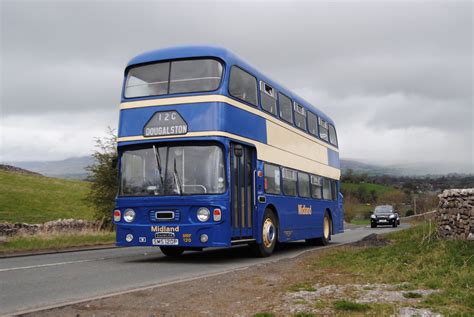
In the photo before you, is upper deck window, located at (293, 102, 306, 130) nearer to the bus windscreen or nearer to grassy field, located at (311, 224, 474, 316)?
grassy field, located at (311, 224, 474, 316)

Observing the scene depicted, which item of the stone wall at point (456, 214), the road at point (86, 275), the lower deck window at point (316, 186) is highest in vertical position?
the lower deck window at point (316, 186)

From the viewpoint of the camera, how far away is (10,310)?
23.4 feet

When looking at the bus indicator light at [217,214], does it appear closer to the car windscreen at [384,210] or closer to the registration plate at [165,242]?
the registration plate at [165,242]

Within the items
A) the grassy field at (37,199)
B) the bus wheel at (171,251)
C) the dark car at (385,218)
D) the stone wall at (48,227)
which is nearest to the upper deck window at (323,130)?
the bus wheel at (171,251)

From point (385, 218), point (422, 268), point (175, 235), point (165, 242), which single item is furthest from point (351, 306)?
point (385, 218)

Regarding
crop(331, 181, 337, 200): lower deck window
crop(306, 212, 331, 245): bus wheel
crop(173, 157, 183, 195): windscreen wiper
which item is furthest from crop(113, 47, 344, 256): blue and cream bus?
crop(331, 181, 337, 200): lower deck window

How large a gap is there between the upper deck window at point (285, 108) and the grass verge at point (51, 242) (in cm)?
832

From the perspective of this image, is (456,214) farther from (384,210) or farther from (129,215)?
(384,210)

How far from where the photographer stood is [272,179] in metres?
15.0

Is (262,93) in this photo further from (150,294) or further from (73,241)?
(73,241)

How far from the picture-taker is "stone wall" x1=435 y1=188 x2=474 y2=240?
13617mm

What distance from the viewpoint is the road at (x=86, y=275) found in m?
8.15

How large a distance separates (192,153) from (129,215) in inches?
79.9

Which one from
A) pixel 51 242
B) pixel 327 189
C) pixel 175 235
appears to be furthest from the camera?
pixel 327 189
